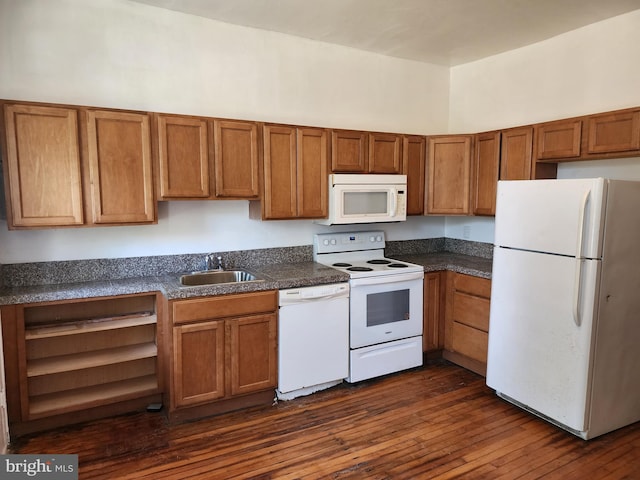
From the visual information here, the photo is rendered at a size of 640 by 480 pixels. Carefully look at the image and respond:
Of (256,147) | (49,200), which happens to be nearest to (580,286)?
Result: (256,147)

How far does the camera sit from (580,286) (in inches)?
97.6

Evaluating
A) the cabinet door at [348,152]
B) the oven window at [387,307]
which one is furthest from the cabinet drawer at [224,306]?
the cabinet door at [348,152]

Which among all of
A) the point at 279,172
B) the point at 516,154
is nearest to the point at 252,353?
the point at 279,172

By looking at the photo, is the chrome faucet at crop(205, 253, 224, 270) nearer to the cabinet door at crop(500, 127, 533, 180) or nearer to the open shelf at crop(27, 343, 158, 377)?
the open shelf at crop(27, 343, 158, 377)

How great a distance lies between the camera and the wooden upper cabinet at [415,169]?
3.77 metres

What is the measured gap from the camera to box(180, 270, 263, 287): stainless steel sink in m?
3.12

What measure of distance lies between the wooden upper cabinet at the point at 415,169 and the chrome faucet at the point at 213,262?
1.75m

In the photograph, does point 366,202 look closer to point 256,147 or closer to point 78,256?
point 256,147

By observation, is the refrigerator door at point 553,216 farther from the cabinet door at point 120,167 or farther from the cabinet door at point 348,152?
the cabinet door at point 120,167

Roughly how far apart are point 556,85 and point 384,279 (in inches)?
84.1

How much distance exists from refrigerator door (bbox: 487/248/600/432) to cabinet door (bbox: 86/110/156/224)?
2.49 meters

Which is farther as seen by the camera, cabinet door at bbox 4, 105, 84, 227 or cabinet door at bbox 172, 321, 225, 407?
cabinet door at bbox 172, 321, 225, 407

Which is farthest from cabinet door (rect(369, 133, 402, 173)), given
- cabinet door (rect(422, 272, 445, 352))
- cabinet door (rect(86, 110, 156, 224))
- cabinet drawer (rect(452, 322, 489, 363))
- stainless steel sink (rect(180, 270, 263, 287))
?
cabinet door (rect(86, 110, 156, 224))

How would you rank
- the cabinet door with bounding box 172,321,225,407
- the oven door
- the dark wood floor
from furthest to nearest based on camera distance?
1. the oven door
2. the cabinet door with bounding box 172,321,225,407
3. the dark wood floor
